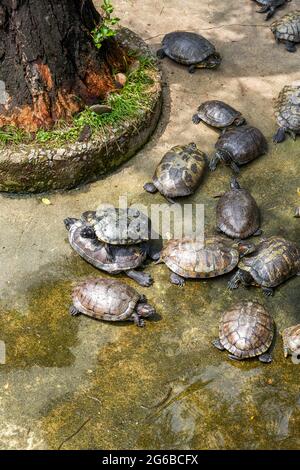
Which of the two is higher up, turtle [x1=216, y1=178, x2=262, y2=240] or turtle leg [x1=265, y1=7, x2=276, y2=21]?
turtle leg [x1=265, y1=7, x2=276, y2=21]

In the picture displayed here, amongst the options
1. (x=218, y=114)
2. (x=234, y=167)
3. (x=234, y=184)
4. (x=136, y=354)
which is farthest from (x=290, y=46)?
(x=136, y=354)

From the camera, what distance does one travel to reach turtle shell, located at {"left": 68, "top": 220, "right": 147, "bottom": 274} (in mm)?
5969

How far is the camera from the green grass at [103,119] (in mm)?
6656

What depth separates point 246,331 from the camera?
534 cm

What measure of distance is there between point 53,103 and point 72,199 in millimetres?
1173

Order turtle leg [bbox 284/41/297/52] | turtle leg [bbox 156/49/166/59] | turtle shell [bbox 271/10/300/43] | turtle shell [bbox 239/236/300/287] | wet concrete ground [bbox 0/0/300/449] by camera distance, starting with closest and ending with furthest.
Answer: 1. wet concrete ground [bbox 0/0/300/449]
2. turtle shell [bbox 239/236/300/287]
3. turtle leg [bbox 156/49/166/59]
4. turtle shell [bbox 271/10/300/43]
5. turtle leg [bbox 284/41/297/52]

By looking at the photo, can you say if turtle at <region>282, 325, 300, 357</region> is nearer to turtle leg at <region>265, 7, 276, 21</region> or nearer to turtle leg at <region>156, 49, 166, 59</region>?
turtle leg at <region>156, 49, 166, 59</region>

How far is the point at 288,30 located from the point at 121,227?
191 inches

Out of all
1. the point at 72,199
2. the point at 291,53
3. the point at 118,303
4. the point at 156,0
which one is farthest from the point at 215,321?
the point at 156,0

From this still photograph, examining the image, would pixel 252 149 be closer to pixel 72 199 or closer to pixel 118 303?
pixel 72 199

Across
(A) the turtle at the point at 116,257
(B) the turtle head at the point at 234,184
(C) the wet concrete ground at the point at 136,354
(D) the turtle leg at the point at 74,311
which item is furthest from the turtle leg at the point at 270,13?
(D) the turtle leg at the point at 74,311

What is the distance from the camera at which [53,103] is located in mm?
6785

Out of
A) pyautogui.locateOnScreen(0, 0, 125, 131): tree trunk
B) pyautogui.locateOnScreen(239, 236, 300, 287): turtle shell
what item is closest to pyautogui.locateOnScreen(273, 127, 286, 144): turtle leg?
pyautogui.locateOnScreen(239, 236, 300, 287): turtle shell

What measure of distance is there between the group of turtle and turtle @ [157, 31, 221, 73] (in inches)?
57.5
